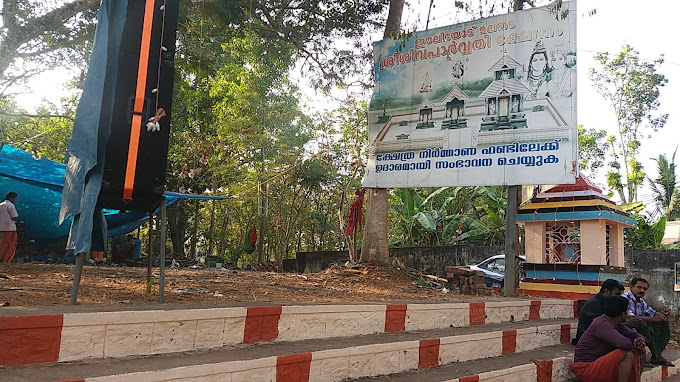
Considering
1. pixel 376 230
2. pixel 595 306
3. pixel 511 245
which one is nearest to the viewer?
pixel 595 306

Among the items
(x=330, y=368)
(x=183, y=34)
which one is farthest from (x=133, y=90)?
(x=183, y=34)

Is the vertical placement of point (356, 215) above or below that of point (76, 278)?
above

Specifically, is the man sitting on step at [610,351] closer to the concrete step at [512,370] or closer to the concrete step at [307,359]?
the concrete step at [512,370]

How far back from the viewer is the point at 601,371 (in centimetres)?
484

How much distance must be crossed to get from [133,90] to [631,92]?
78.2 ft

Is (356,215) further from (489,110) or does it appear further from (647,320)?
(647,320)

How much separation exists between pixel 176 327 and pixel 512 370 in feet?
9.65

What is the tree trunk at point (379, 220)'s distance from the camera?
8641 millimetres

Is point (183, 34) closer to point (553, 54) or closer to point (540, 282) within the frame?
point (553, 54)

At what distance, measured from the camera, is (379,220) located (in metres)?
8.70

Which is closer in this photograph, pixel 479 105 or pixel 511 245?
pixel 479 105

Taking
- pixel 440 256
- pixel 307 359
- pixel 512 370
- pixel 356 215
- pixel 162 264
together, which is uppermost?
pixel 356 215

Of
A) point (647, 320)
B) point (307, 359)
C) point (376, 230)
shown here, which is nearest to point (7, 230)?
point (376, 230)

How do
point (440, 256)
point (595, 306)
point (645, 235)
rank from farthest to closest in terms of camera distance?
1. point (645, 235)
2. point (440, 256)
3. point (595, 306)
